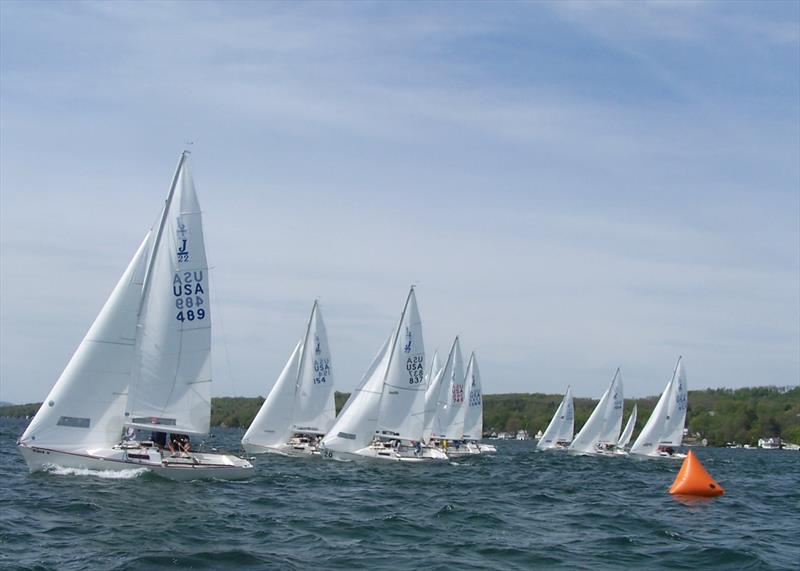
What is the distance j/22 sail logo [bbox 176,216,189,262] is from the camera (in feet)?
99.3

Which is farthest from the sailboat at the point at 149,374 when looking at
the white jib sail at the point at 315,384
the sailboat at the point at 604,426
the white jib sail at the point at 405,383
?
the sailboat at the point at 604,426

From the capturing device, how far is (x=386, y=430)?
47.6 metres

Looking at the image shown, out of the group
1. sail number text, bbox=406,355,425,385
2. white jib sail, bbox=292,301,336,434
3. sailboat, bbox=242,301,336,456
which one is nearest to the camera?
sail number text, bbox=406,355,425,385

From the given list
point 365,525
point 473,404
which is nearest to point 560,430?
point 473,404

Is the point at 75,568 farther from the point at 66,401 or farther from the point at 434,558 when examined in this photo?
the point at 66,401

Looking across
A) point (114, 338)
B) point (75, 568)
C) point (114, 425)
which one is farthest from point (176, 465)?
point (75, 568)

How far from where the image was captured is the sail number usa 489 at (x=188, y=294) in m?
30.3

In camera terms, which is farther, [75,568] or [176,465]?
[176,465]

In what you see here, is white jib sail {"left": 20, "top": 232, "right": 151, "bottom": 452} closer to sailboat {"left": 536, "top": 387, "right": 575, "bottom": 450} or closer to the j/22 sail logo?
the j/22 sail logo

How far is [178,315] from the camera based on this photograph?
30.4 metres

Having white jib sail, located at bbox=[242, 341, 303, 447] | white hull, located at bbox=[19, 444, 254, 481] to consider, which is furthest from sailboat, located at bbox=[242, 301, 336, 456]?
white hull, located at bbox=[19, 444, 254, 481]

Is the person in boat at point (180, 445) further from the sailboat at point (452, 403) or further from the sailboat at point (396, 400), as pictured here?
the sailboat at point (452, 403)

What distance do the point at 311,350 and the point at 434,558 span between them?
34.6 metres

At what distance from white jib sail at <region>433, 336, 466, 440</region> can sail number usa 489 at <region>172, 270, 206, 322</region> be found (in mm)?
40502
